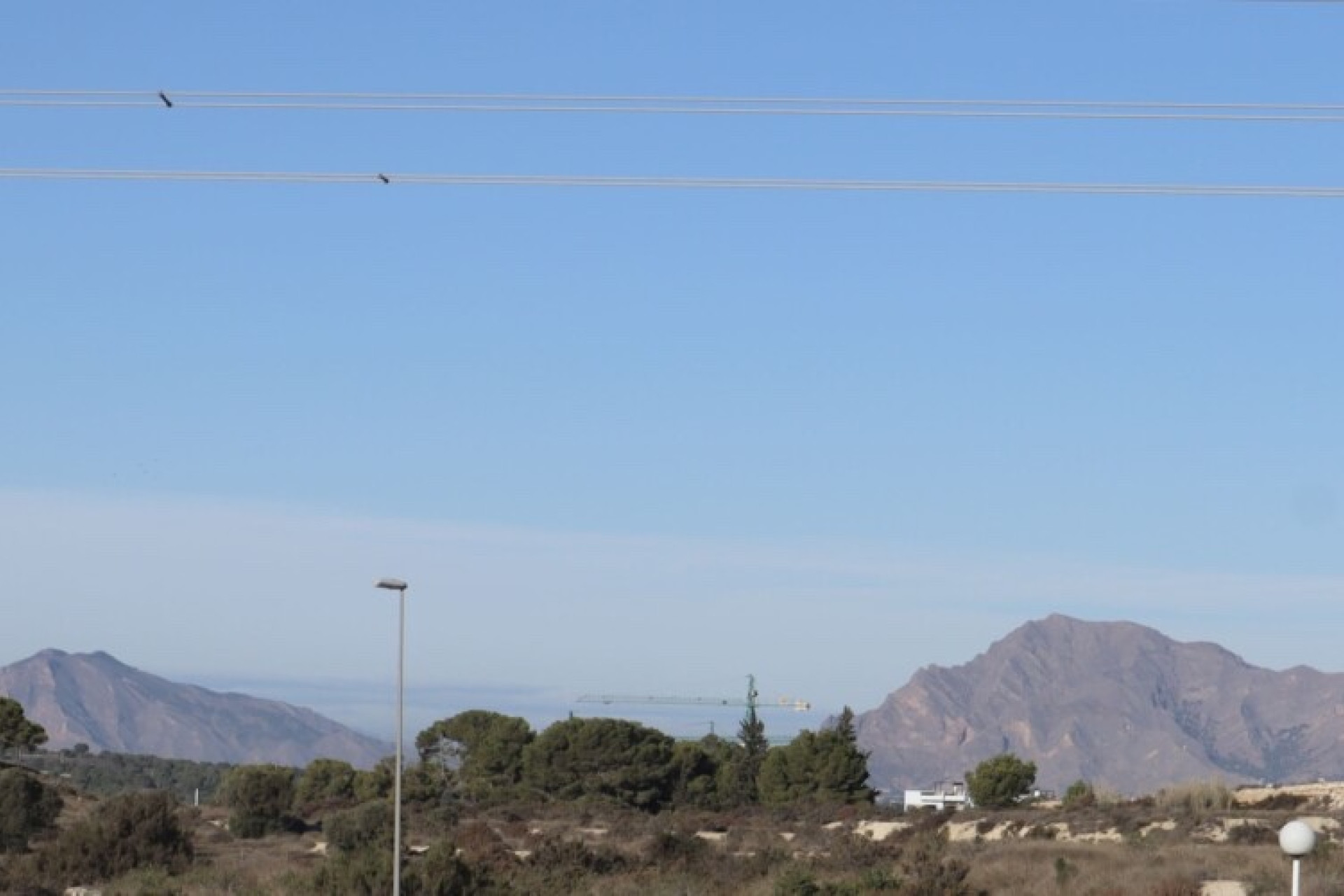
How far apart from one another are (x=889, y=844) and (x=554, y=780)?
127ft

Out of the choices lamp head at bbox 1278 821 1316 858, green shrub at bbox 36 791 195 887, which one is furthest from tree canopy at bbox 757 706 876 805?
lamp head at bbox 1278 821 1316 858

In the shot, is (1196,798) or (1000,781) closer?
(1196,798)

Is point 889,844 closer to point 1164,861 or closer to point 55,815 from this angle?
point 1164,861

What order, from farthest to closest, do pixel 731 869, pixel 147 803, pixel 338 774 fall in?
pixel 338 774, pixel 147 803, pixel 731 869

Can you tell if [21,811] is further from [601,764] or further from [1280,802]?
[1280,802]

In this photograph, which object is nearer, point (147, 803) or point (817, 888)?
point (817, 888)

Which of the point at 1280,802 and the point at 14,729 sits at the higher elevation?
the point at 14,729

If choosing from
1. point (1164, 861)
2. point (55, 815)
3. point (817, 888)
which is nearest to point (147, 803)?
point (55, 815)

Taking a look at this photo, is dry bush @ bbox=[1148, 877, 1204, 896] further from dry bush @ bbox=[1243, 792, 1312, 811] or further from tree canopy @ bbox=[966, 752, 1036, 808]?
tree canopy @ bbox=[966, 752, 1036, 808]

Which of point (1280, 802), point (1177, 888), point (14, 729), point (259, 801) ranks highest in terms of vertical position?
point (14, 729)

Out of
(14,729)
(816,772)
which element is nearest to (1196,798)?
(816,772)

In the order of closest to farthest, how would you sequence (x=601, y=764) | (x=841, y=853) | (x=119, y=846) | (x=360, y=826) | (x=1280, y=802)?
(x=841, y=853) < (x=119, y=846) < (x=360, y=826) < (x=1280, y=802) < (x=601, y=764)

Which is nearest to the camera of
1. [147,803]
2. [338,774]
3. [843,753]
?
[147,803]

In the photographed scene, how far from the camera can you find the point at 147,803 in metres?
67.2
